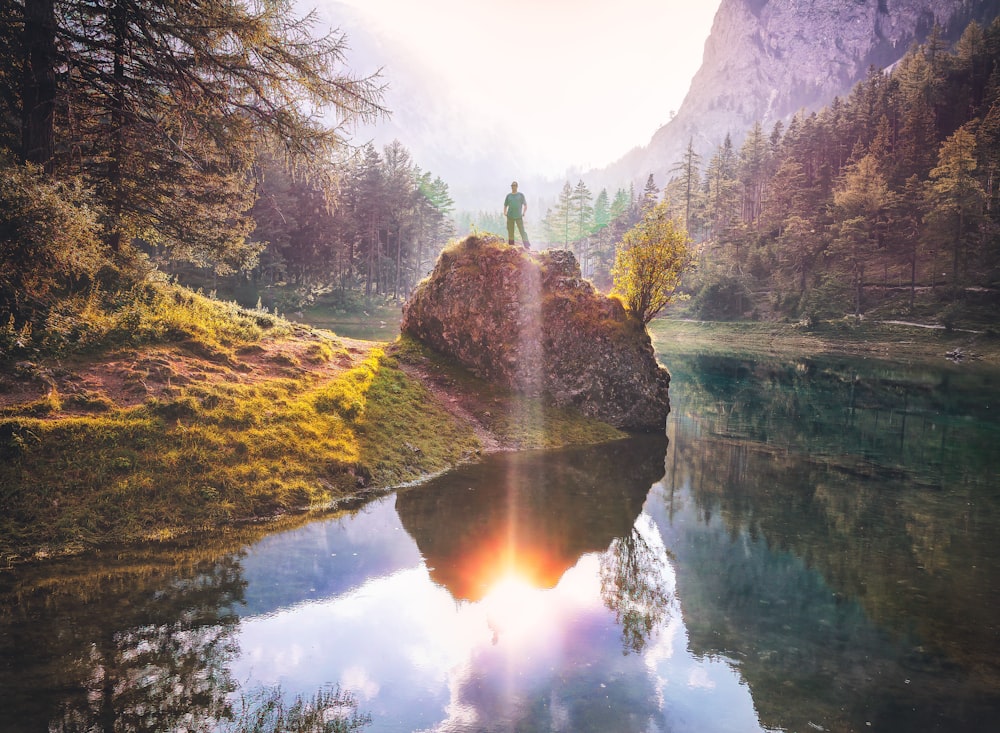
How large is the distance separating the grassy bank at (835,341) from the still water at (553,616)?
39.9 meters

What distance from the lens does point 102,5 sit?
10242mm

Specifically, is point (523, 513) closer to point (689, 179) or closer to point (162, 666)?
point (162, 666)

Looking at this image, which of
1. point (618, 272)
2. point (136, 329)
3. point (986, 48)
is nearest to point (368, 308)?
point (618, 272)

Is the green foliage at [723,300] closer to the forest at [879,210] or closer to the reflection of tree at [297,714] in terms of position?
the forest at [879,210]

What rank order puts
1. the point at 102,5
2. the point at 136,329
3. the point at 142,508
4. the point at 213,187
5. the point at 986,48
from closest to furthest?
the point at 142,508 < the point at 102,5 < the point at 136,329 < the point at 213,187 < the point at 986,48

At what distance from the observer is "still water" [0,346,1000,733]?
603cm

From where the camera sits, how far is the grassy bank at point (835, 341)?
45.2 m

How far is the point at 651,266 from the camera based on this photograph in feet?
73.3

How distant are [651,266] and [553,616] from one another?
17237 mm

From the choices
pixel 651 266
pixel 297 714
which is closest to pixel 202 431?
pixel 297 714

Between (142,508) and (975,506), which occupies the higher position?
(142,508)

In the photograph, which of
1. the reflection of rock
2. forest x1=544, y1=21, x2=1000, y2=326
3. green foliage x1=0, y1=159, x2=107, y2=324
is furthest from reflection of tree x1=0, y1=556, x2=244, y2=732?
forest x1=544, y1=21, x2=1000, y2=326

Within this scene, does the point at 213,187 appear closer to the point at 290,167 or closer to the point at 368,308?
the point at 290,167

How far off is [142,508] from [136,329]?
580 centimetres
